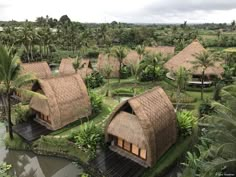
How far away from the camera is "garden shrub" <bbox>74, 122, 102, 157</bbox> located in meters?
20.2

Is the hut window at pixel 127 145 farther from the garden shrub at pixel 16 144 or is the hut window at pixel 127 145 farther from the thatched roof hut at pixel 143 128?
the garden shrub at pixel 16 144

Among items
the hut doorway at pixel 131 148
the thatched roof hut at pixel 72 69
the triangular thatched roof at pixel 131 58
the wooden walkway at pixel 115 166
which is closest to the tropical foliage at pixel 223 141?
the wooden walkway at pixel 115 166

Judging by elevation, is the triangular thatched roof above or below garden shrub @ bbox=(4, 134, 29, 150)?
above

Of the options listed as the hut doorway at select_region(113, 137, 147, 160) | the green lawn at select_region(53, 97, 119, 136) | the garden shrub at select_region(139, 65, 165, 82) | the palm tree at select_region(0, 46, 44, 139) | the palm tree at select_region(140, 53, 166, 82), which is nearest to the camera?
the hut doorway at select_region(113, 137, 147, 160)

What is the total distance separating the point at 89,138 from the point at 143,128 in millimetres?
5199

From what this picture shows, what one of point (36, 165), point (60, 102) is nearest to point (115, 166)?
point (36, 165)

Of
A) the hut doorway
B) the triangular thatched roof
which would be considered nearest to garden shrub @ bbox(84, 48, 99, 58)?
the triangular thatched roof

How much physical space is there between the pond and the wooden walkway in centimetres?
214

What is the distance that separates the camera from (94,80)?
137 feet

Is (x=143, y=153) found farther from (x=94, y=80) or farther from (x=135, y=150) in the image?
(x=94, y=80)

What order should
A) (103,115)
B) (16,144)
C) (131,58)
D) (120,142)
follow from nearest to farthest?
(120,142) → (16,144) → (103,115) → (131,58)

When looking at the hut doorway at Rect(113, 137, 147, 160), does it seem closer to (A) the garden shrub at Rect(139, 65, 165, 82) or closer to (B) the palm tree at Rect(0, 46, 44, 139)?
(B) the palm tree at Rect(0, 46, 44, 139)

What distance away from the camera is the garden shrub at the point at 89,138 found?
2025cm

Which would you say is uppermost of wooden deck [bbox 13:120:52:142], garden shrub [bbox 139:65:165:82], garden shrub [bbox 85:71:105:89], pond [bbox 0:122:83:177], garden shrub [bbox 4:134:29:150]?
garden shrub [bbox 139:65:165:82]
